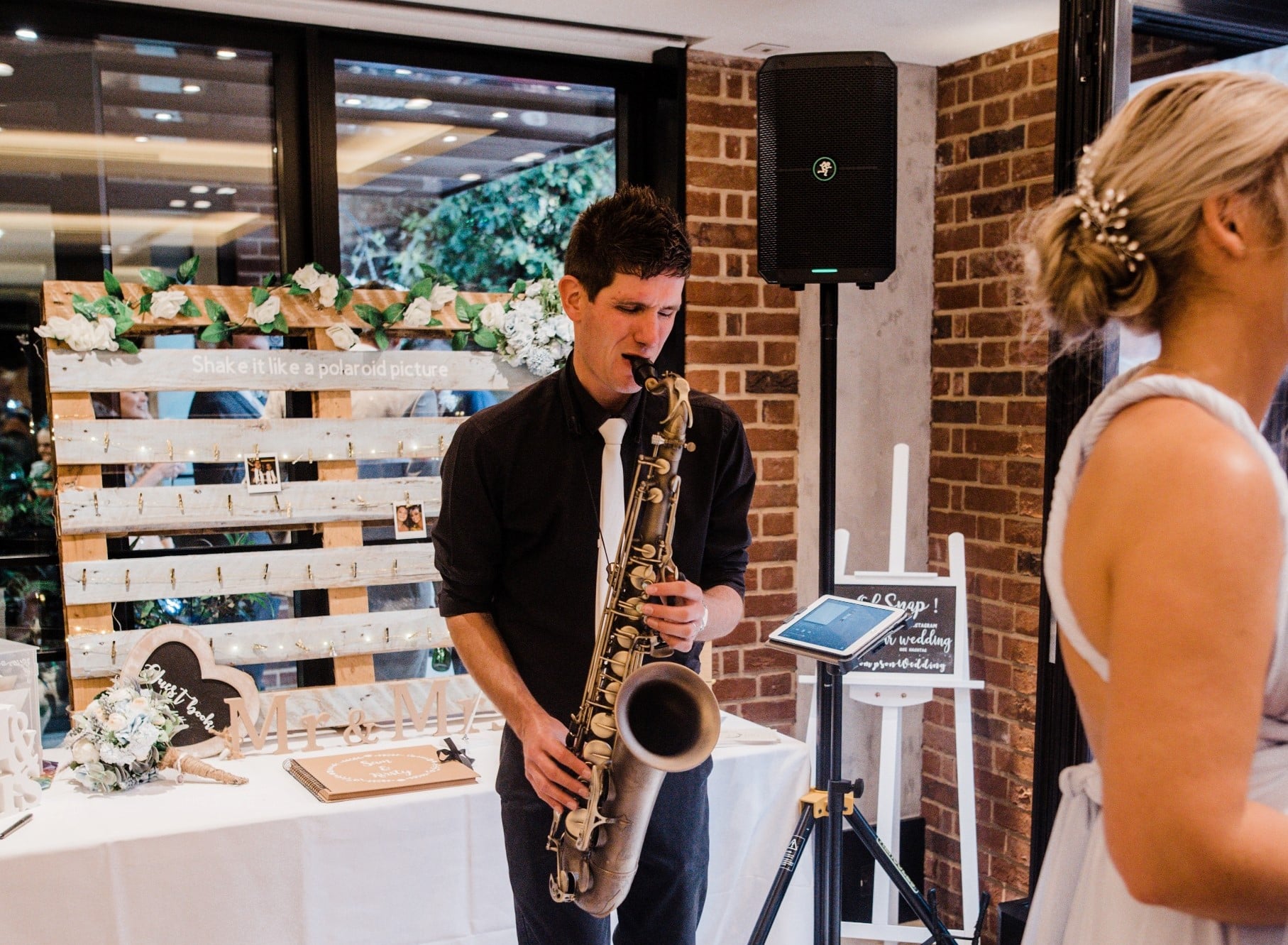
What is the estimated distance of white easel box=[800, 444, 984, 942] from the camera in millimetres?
3137

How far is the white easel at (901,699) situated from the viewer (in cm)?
314

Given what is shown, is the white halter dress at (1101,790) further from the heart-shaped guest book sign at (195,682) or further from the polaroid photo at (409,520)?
the polaroid photo at (409,520)

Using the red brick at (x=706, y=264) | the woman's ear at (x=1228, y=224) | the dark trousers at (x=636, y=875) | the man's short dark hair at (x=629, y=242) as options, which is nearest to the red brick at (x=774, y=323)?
the red brick at (x=706, y=264)

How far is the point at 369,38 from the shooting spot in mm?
3285

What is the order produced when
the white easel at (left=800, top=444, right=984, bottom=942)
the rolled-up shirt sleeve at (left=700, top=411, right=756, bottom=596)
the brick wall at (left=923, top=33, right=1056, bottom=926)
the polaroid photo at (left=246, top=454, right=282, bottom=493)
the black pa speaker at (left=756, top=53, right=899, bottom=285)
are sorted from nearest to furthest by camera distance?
the rolled-up shirt sleeve at (left=700, top=411, right=756, bottom=596) < the black pa speaker at (left=756, top=53, right=899, bottom=285) < the polaroid photo at (left=246, top=454, right=282, bottom=493) < the white easel at (left=800, top=444, right=984, bottom=942) < the brick wall at (left=923, top=33, right=1056, bottom=926)

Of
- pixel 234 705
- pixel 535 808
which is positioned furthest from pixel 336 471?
pixel 535 808

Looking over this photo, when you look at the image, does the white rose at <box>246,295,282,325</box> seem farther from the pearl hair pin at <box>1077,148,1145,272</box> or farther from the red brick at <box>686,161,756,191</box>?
the pearl hair pin at <box>1077,148,1145,272</box>

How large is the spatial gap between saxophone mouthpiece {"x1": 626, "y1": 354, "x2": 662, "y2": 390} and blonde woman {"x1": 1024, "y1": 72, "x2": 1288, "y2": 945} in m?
0.87

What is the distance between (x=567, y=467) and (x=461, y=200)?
5.76ft

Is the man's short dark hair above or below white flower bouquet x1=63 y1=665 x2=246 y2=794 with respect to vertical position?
above

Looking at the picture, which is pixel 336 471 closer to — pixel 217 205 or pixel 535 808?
pixel 217 205

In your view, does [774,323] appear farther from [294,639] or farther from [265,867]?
[265,867]

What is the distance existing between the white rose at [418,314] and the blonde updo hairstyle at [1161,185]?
2.40 m

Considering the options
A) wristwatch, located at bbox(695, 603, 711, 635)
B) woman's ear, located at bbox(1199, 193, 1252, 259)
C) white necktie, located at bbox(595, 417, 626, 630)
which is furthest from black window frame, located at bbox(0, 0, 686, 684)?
woman's ear, located at bbox(1199, 193, 1252, 259)
